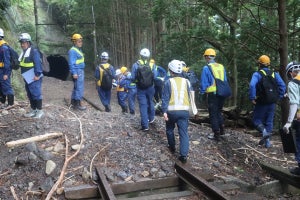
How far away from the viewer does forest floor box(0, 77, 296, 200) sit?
628 centimetres

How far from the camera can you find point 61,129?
26.0 ft

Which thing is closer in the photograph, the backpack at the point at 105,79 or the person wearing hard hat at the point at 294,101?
the person wearing hard hat at the point at 294,101

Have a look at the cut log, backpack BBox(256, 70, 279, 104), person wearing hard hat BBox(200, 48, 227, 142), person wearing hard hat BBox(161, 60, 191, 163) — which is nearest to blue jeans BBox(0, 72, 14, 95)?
the cut log

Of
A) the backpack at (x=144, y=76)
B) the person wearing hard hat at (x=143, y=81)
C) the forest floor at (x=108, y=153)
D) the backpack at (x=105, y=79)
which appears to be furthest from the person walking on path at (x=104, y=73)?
the backpack at (x=144, y=76)

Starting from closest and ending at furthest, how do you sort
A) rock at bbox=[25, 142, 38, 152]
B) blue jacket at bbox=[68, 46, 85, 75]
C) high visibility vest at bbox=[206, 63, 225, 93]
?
rock at bbox=[25, 142, 38, 152]
high visibility vest at bbox=[206, 63, 225, 93]
blue jacket at bbox=[68, 46, 85, 75]

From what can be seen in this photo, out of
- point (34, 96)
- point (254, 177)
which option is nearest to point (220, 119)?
point (254, 177)

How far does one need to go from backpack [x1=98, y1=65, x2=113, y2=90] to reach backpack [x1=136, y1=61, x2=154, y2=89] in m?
2.75

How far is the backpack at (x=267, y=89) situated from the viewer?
835cm

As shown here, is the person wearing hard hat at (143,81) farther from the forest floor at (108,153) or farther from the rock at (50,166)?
the rock at (50,166)

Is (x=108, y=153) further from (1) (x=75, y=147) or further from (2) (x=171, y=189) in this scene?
(2) (x=171, y=189)

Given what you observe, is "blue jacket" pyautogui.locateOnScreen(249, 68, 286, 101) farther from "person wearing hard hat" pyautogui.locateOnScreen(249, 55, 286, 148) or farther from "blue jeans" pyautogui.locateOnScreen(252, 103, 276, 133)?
"blue jeans" pyautogui.locateOnScreen(252, 103, 276, 133)

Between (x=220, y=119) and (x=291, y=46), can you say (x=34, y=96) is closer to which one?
(x=220, y=119)

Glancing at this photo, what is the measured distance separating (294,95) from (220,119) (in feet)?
9.44

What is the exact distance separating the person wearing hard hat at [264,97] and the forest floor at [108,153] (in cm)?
52
